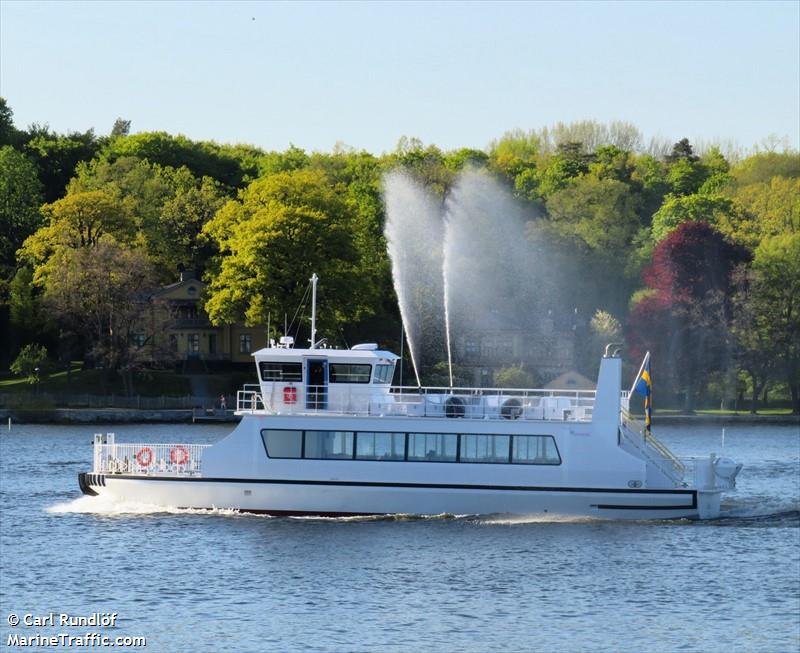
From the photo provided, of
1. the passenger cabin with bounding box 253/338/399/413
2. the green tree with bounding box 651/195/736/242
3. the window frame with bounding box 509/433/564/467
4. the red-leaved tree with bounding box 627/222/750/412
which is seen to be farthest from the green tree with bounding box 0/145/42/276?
the window frame with bounding box 509/433/564/467

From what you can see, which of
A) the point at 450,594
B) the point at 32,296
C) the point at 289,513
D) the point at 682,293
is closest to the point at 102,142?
the point at 32,296

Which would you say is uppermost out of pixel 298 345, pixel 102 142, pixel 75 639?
pixel 102 142

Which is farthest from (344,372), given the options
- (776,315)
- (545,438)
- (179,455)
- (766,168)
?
(766,168)

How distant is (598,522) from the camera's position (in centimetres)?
4738

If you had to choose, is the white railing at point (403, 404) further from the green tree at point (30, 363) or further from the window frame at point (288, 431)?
the green tree at point (30, 363)

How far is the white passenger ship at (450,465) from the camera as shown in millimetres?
47562

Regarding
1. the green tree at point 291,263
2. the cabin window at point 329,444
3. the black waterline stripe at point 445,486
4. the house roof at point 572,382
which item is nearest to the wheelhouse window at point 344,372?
the cabin window at point 329,444

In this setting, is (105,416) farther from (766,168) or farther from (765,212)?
(766,168)

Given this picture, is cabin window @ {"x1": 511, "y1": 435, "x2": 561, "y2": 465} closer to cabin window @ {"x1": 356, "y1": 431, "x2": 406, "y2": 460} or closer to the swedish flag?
cabin window @ {"x1": 356, "y1": 431, "x2": 406, "y2": 460}

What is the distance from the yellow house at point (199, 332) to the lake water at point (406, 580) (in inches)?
2265

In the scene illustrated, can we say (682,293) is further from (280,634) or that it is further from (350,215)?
(280,634)

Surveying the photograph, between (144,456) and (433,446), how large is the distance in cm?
907

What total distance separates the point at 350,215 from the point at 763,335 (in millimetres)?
28571

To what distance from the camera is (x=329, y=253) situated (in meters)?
101
